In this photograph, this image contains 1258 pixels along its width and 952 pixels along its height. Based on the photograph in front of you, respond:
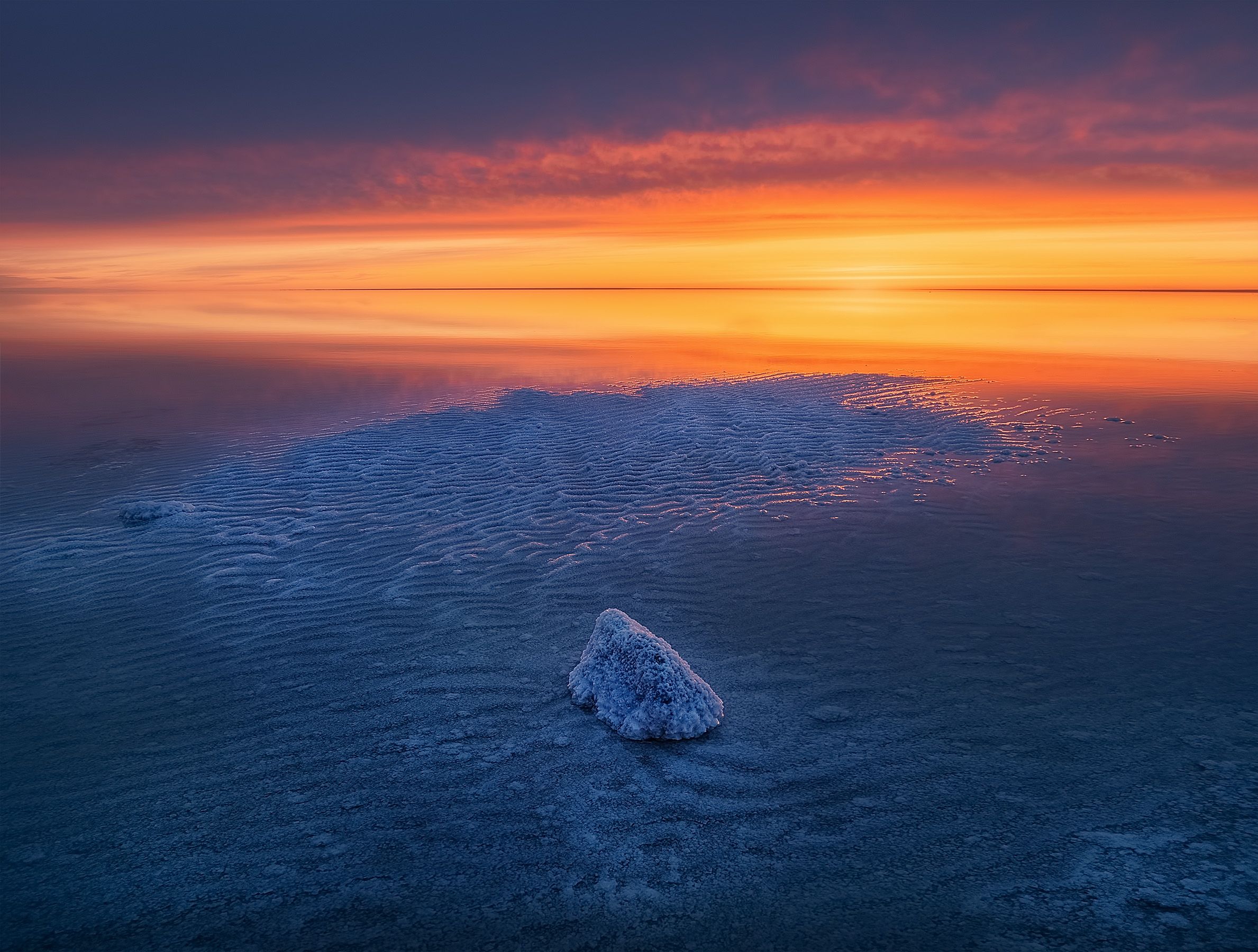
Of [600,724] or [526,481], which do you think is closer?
[600,724]

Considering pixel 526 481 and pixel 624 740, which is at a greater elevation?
pixel 526 481

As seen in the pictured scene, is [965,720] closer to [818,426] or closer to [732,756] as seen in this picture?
[732,756]

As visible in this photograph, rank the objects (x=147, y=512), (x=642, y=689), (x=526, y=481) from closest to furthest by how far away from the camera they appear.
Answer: (x=642, y=689) → (x=147, y=512) → (x=526, y=481)

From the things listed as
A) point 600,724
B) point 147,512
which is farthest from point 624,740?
point 147,512

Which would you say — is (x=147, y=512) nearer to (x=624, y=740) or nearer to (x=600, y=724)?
(x=600, y=724)

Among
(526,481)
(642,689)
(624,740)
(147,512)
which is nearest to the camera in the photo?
(624,740)

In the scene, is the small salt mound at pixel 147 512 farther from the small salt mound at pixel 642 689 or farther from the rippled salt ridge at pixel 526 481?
the small salt mound at pixel 642 689

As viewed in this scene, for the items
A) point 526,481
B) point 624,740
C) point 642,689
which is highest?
point 526,481

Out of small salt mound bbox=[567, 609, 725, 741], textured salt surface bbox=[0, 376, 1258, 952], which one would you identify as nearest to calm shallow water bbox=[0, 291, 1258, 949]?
textured salt surface bbox=[0, 376, 1258, 952]
